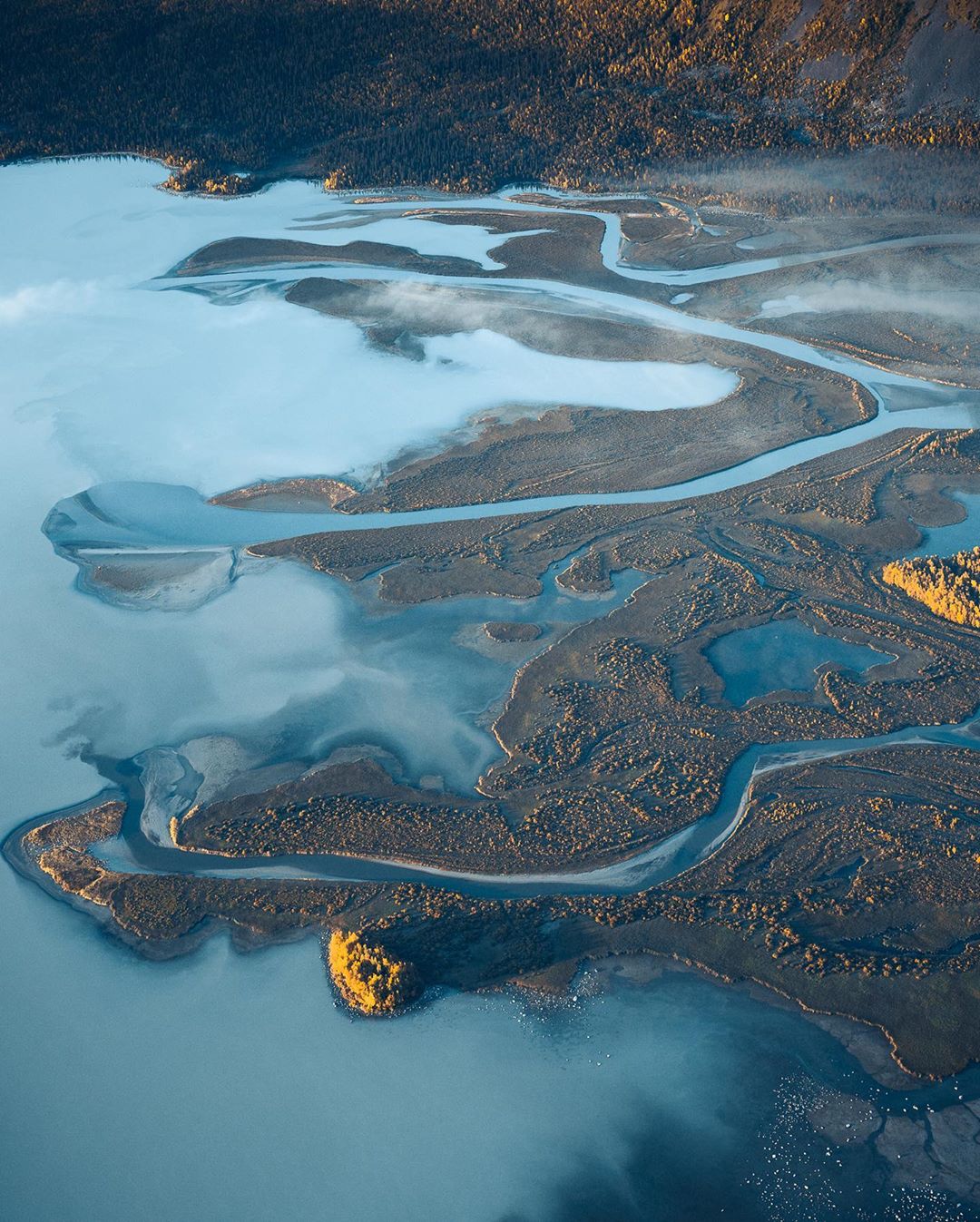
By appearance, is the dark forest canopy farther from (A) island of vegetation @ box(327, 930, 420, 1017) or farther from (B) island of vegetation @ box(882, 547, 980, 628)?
(A) island of vegetation @ box(327, 930, 420, 1017)

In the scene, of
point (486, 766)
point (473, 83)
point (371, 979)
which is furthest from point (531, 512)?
point (473, 83)

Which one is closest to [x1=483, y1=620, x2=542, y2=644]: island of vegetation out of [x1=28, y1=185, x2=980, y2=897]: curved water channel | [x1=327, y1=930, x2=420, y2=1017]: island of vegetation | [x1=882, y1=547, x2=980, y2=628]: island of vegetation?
[x1=28, y1=185, x2=980, y2=897]: curved water channel

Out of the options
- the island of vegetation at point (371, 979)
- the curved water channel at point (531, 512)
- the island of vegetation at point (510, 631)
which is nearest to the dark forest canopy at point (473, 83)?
the curved water channel at point (531, 512)

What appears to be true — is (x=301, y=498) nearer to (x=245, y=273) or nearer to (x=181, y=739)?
(x=181, y=739)

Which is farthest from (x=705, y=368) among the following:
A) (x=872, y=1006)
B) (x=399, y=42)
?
(x=399, y=42)

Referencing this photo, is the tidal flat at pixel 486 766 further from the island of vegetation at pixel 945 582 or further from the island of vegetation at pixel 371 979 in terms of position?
the island of vegetation at pixel 945 582

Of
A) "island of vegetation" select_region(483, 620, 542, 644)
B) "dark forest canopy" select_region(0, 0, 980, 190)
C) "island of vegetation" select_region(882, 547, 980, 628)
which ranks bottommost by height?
"island of vegetation" select_region(483, 620, 542, 644)
